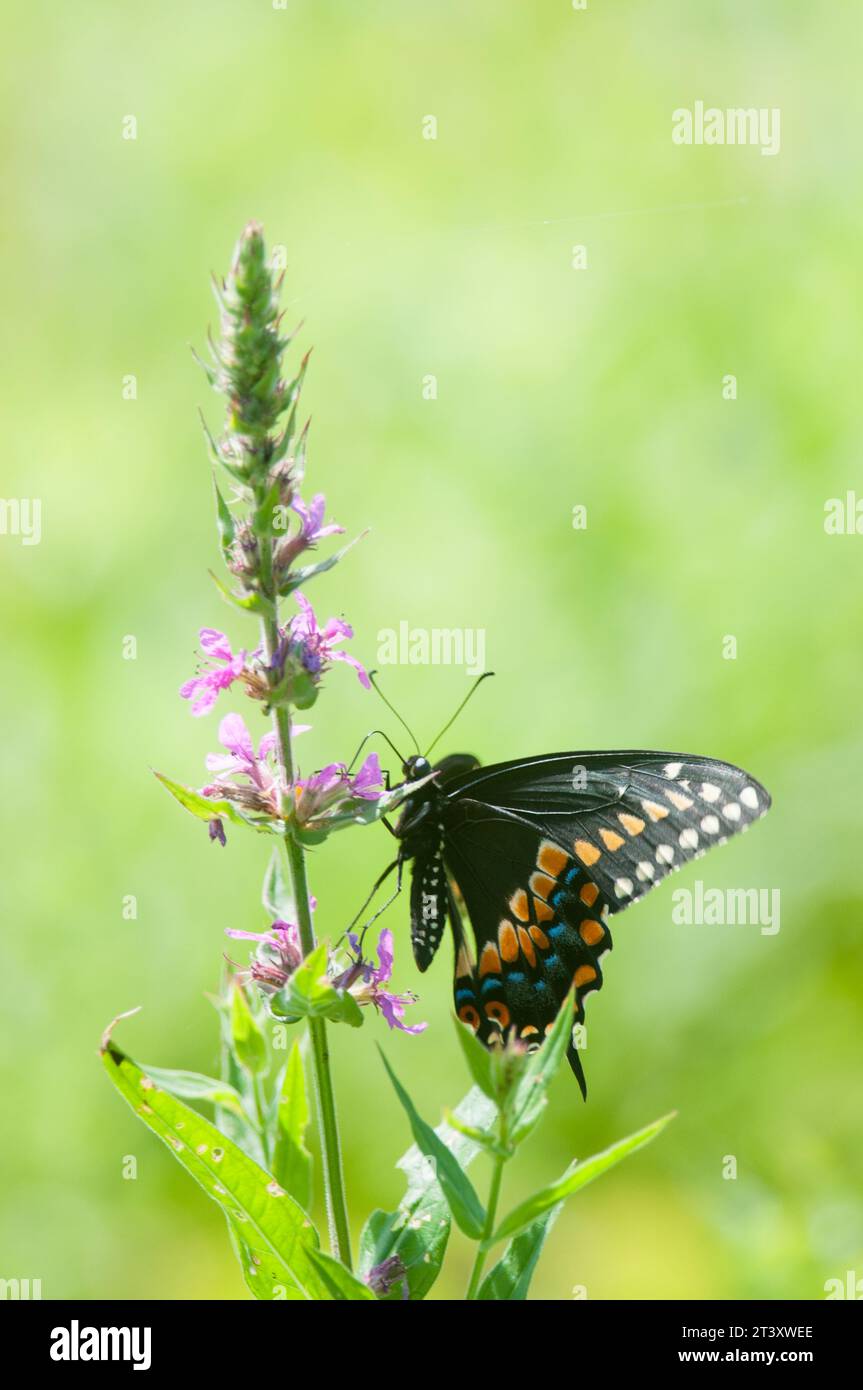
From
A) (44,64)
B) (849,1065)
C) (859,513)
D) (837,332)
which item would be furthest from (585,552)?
(44,64)

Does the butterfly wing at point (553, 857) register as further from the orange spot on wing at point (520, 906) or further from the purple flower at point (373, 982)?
the purple flower at point (373, 982)

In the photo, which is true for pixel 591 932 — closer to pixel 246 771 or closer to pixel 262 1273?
pixel 246 771

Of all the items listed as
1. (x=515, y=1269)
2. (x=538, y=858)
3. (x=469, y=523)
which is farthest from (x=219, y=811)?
(x=469, y=523)

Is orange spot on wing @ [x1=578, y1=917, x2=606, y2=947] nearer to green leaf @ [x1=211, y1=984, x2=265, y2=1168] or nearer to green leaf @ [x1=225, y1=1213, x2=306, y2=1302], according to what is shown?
green leaf @ [x1=211, y1=984, x2=265, y2=1168]

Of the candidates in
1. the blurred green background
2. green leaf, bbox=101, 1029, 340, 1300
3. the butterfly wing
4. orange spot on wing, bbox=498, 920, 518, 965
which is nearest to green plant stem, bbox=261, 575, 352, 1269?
green leaf, bbox=101, 1029, 340, 1300
